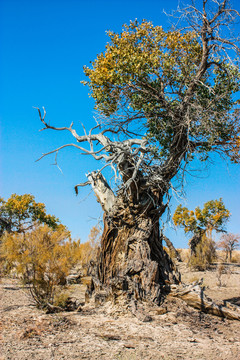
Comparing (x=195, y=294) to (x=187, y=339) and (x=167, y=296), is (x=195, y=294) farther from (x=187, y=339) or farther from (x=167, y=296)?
(x=187, y=339)

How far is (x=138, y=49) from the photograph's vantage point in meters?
9.17

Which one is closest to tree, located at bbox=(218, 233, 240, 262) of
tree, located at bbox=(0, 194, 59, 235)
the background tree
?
the background tree

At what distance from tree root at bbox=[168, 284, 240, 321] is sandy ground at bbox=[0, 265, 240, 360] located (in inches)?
6.7

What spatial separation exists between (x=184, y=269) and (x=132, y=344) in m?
13.7

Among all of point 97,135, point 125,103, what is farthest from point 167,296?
point 125,103

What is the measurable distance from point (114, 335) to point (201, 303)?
8.97 feet

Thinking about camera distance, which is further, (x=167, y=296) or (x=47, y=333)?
(x=167, y=296)

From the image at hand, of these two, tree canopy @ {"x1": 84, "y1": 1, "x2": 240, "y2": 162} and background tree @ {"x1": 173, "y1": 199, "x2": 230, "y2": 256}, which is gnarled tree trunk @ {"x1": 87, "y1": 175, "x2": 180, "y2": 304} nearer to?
tree canopy @ {"x1": 84, "y1": 1, "x2": 240, "y2": 162}

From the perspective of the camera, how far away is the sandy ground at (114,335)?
5.32 metres

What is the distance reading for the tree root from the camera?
26.1ft

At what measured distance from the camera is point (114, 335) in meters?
6.21

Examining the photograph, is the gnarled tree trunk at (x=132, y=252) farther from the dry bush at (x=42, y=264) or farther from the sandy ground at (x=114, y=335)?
the dry bush at (x=42, y=264)

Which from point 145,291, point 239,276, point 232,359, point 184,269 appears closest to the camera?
point 232,359

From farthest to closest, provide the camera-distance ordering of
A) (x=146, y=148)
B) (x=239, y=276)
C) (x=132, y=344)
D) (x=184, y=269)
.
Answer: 1. (x=184, y=269)
2. (x=239, y=276)
3. (x=146, y=148)
4. (x=132, y=344)
